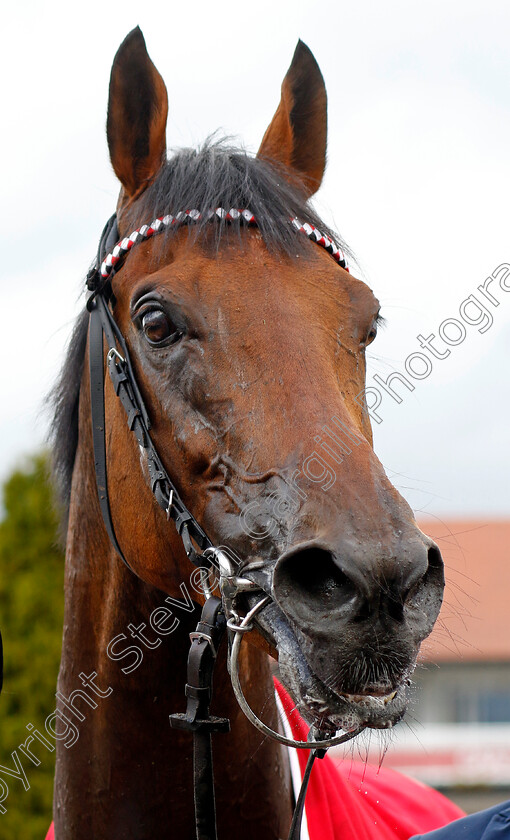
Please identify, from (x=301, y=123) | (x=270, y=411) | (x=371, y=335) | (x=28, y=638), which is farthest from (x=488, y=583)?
(x=270, y=411)

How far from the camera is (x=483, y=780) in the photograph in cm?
1933

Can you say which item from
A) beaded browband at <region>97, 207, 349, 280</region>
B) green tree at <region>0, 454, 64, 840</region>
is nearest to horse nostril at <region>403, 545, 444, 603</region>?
beaded browband at <region>97, 207, 349, 280</region>

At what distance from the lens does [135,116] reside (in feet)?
9.66

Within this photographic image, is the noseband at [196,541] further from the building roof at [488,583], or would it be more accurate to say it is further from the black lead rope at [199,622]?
the building roof at [488,583]

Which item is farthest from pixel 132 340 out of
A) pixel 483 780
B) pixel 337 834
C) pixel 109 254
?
pixel 483 780

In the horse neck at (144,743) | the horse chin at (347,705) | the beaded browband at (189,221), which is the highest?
the beaded browband at (189,221)

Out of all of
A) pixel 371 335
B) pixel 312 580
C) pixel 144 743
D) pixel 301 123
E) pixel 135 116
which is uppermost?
pixel 135 116

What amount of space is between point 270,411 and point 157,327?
539 millimetres

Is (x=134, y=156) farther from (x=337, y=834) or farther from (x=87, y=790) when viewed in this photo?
(x=337, y=834)

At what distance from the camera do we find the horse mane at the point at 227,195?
2613 millimetres

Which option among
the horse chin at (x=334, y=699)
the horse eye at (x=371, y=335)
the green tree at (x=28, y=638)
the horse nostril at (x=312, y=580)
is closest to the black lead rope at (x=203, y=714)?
the horse chin at (x=334, y=699)

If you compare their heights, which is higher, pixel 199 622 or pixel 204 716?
pixel 199 622

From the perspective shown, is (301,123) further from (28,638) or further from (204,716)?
(28,638)

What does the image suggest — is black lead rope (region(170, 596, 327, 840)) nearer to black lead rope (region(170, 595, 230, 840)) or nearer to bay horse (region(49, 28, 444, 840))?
black lead rope (region(170, 595, 230, 840))
